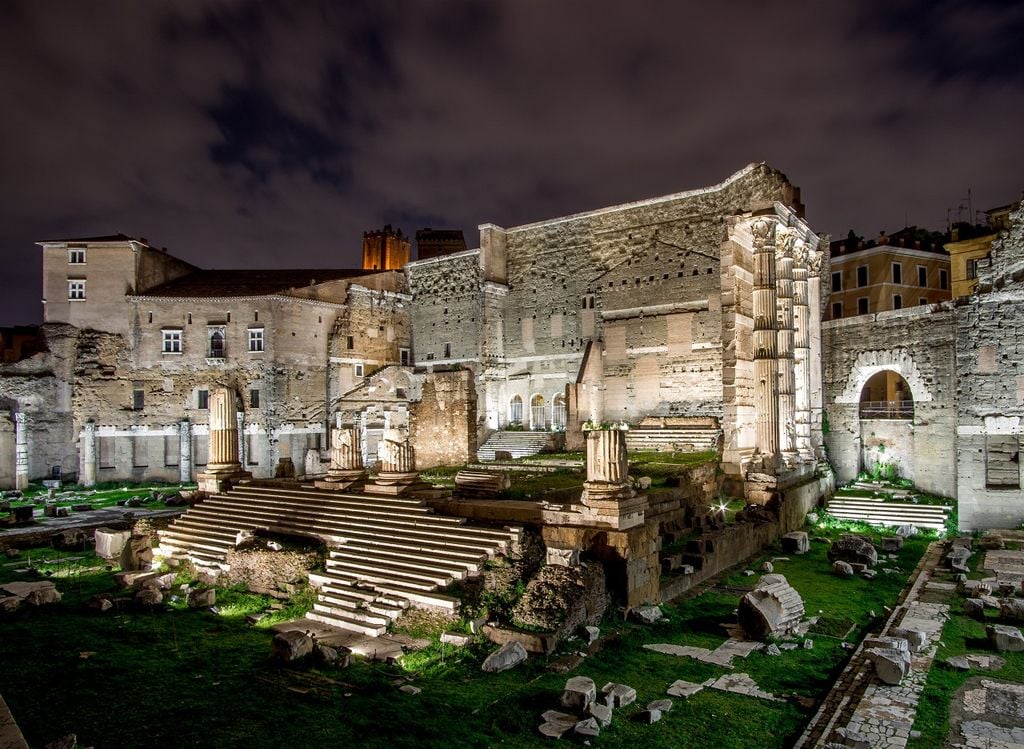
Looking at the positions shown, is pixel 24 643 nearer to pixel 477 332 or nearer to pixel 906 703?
pixel 906 703

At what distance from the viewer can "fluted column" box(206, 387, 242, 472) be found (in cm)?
1864

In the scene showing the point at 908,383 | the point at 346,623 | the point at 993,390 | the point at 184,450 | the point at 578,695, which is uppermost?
the point at 908,383

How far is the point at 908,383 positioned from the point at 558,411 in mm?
17981

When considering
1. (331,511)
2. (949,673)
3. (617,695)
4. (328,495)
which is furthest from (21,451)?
(949,673)

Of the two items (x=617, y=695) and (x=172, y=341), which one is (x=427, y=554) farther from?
(x=172, y=341)

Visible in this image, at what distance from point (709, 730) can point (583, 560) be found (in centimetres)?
417

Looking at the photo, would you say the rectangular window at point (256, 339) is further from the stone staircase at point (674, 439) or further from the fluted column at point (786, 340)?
the fluted column at point (786, 340)

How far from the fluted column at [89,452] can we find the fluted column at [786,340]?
30498 millimetres

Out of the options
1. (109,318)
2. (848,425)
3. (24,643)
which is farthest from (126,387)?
(848,425)

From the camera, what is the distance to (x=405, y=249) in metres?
52.8

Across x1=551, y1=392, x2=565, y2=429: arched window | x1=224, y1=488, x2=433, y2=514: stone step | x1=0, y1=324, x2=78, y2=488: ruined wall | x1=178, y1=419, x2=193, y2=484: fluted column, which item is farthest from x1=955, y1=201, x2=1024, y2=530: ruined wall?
x1=0, y1=324, x2=78, y2=488: ruined wall

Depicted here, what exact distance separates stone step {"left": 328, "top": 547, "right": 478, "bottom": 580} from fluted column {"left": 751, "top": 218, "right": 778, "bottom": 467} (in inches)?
463

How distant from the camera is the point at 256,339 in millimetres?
33062

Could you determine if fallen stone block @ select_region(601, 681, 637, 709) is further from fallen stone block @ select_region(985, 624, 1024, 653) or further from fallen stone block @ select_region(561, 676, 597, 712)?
fallen stone block @ select_region(985, 624, 1024, 653)
